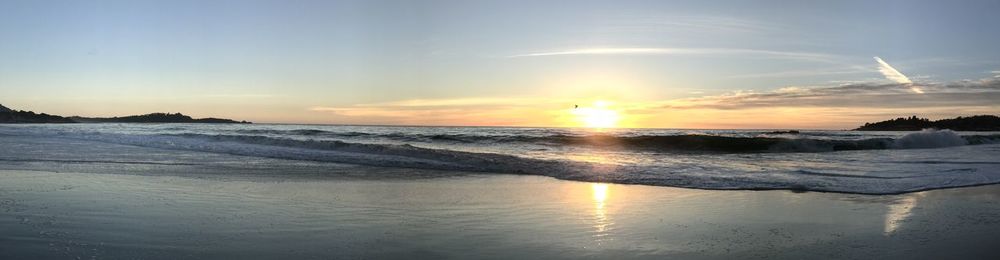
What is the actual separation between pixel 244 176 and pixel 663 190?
6.83 m

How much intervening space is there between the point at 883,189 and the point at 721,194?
111 inches

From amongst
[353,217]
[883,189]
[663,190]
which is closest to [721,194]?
[663,190]

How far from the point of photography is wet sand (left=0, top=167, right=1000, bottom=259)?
4590 mm

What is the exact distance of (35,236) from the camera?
15.6 ft

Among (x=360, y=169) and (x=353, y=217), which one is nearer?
(x=353, y=217)

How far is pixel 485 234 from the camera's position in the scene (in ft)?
17.1

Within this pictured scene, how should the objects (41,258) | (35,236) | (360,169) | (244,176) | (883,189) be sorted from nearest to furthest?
1. (41,258)
2. (35,236)
3. (883,189)
4. (244,176)
5. (360,169)

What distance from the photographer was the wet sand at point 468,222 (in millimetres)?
4590

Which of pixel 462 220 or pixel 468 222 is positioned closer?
pixel 468 222

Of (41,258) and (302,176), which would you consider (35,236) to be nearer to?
(41,258)

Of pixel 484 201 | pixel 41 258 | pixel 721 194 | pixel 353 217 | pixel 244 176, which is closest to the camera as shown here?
pixel 41 258

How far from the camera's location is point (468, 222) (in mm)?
5816

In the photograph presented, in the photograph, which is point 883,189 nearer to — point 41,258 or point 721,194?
point 721,194

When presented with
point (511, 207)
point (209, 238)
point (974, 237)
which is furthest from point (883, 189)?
point (209, 238)
